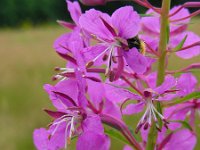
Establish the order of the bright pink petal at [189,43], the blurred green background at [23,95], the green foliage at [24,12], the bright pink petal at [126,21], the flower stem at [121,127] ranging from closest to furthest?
the bright pink petal at [126,21] < the flower stem at [121,127] < the bright pink petal at [189,43] < the blurred green background at [23,95] < the green foliage at [24,12]

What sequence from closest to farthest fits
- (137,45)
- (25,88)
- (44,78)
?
(137,45) → (25,88) → (44,78)

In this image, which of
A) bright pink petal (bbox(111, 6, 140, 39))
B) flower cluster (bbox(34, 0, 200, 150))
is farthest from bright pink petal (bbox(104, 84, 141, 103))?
bright pink petal (bbox(111, 6, 140, 39))

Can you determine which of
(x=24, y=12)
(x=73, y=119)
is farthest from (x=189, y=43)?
(x=24, y=12)

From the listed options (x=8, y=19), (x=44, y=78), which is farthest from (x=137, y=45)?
(x=8, y=19)

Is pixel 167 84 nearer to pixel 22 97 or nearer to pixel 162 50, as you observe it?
pixel 162 50

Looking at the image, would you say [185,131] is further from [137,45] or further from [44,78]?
[44,78]

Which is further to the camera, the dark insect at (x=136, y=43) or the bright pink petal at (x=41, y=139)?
the bright pink petal at (x=41, y=139)

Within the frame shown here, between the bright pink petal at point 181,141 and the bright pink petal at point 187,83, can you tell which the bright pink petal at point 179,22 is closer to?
the bright pink petal at point 187,83

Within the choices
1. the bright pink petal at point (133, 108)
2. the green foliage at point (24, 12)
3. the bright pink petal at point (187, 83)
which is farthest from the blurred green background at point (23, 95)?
the green foliage at point (24, 12)

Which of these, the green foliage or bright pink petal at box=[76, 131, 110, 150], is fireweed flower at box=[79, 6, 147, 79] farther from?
the green foliage
